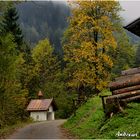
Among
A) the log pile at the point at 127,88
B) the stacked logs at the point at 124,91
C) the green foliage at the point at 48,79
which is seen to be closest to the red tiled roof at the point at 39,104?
the green foliage at the point at 48,79

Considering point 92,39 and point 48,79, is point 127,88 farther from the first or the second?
point 48,79

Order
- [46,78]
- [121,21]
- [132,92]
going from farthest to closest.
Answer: [46,78]
[121,21]
[132,92]

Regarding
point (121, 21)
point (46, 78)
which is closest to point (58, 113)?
point (46, 78)

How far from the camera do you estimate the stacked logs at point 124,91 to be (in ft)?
78.8

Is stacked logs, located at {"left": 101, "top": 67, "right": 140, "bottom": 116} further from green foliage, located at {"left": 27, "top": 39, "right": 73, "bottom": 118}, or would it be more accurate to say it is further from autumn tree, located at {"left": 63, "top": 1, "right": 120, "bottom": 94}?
green foliage, located at {"left": 27, "top": 39, "right": 73, "bottom": 118}

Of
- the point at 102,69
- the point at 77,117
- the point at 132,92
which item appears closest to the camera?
the point at 132,92

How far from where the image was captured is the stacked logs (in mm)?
24016

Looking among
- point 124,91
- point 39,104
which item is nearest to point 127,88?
point 124,91

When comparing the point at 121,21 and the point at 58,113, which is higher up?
the point at 121,21

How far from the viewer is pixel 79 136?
88.4ft

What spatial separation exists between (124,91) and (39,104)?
2150 inches

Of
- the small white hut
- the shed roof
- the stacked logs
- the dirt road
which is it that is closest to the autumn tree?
the dirt road

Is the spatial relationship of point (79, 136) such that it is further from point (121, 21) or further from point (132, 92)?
point (121, 21)

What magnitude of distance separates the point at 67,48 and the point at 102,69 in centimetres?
509
